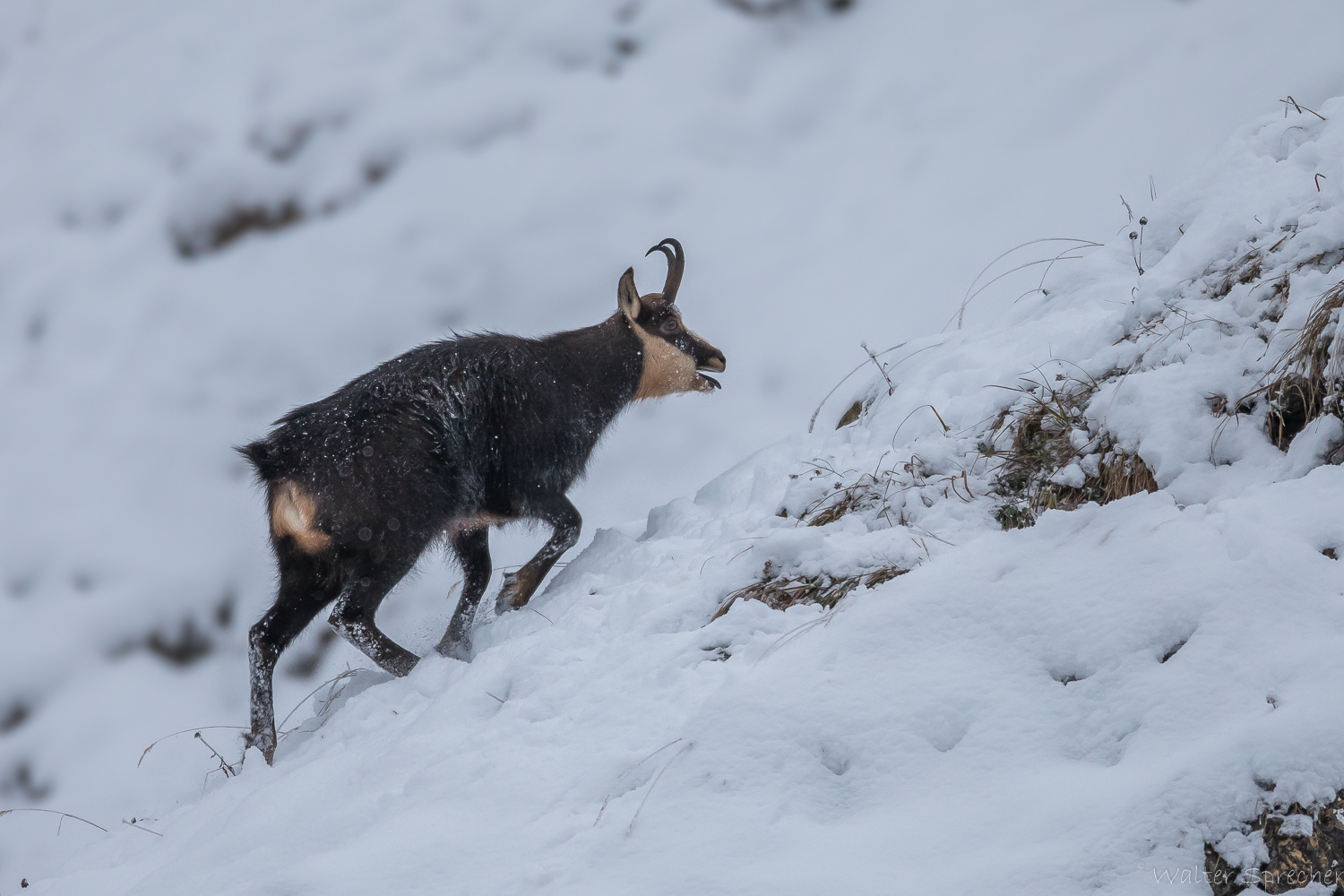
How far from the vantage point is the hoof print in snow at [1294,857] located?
1.76 m

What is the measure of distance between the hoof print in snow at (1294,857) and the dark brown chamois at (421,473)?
3.12 metres

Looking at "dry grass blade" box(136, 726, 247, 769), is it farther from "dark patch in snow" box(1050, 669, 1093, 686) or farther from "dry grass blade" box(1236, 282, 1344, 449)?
"dry grass blade" box(1236, 282, 1344, 449)

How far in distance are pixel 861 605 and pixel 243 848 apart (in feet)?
6.44

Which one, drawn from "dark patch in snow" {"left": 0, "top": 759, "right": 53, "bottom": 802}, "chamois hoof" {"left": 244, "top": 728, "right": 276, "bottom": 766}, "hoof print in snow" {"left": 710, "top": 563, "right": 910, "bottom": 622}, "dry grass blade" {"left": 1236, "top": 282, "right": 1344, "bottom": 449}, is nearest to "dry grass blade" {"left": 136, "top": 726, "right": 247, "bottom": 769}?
"chamois hoof" {"left": 244, "top": 728, "right": 276, "bottom": 766}

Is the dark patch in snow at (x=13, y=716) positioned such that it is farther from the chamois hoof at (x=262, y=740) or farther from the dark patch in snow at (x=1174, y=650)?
the dark patch in snow at (x=1174, y=650)

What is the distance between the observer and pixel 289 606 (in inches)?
175

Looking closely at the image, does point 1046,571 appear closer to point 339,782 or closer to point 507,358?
point 339,782

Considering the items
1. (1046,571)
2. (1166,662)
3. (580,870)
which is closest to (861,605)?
(1046,571)

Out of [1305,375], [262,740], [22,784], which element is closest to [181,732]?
[262,740]

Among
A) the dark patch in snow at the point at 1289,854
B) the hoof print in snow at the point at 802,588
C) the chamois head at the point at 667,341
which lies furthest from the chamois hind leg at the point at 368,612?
the dark patch in snow at the point at 1289,854

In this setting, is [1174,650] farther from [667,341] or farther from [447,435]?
[667,341]

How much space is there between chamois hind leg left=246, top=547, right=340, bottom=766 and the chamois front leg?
840 mm

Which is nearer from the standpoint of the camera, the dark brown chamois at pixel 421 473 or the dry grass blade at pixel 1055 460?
the dry grass blade at pixel 1055 460

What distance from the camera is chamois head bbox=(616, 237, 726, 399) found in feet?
18.7
